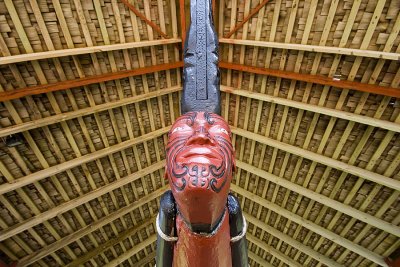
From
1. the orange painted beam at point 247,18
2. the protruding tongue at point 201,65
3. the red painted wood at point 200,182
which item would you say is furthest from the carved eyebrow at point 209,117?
the orange painted beam at point 247,18

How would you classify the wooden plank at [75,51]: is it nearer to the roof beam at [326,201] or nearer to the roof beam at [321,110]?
the roof beam at [321,110]

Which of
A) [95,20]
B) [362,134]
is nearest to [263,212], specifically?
[362,134]

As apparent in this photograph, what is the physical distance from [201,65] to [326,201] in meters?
3.99

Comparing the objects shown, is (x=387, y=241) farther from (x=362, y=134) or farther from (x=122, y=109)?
(x=122, y=109)

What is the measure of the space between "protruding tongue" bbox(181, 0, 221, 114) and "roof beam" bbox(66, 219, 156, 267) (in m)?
4.66

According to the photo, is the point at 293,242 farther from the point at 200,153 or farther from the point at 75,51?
the point at 75,51

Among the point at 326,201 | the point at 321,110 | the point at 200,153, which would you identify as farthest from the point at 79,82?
the point at 326,201

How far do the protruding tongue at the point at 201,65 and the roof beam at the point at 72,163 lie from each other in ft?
9.45

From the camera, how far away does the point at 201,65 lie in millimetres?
2371

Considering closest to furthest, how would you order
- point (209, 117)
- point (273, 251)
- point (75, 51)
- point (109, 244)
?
point (209, 117), point (75, 51), point (109, 244), point (273, 251)

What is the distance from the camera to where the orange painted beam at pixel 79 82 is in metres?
3.60

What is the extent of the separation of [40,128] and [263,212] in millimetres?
5092

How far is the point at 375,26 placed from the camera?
346 cm

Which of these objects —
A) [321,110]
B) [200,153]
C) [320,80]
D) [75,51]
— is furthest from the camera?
[321,110]
